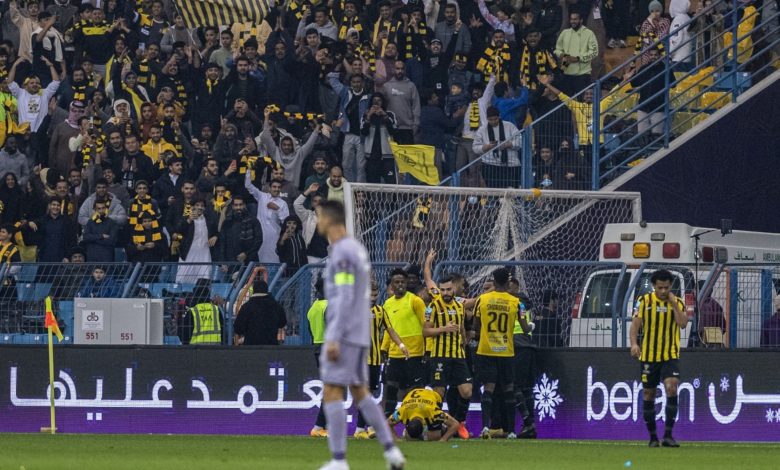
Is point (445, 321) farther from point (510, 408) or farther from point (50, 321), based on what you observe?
point (50, 321)

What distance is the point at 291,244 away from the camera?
2578 cm

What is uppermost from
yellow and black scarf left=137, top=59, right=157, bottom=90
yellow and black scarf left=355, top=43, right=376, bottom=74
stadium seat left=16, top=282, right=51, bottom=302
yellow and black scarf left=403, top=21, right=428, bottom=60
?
yellow and black scarf left=403, top=21, right=428, bottom=60

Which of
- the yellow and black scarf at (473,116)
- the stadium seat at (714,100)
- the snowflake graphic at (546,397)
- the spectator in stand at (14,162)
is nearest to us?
the snowflake graphic at (546,397)

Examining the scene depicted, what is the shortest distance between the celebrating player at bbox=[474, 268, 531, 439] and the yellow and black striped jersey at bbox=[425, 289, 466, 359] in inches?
9.4

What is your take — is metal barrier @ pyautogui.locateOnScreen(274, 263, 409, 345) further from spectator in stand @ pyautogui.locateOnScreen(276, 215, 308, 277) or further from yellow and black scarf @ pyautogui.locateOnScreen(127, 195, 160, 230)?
yellow and black scarf @ pyautogui.locateOnScreen(127, 195, 160, 230)

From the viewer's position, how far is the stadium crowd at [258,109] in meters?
26.4

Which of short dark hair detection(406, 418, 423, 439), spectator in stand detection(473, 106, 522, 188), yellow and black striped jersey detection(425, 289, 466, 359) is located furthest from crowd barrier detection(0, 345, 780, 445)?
spectator in stand detection(473, 106, 522, 188)

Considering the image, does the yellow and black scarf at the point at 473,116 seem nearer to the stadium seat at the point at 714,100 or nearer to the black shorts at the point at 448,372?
the stadium seat at the point at 714,100

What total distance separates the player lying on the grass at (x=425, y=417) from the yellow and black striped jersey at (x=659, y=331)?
104 inches

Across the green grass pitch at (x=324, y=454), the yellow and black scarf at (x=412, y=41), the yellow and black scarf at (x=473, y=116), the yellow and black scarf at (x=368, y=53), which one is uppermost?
the yellow and black scarf at (x=412, y=41)

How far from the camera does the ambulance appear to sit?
845 inches

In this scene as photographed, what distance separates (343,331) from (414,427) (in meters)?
7.85

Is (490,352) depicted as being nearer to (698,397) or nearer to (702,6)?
(698,397)

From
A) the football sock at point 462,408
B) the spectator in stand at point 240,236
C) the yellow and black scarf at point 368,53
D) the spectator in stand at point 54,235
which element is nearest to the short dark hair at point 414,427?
the football sock at point 462,408
